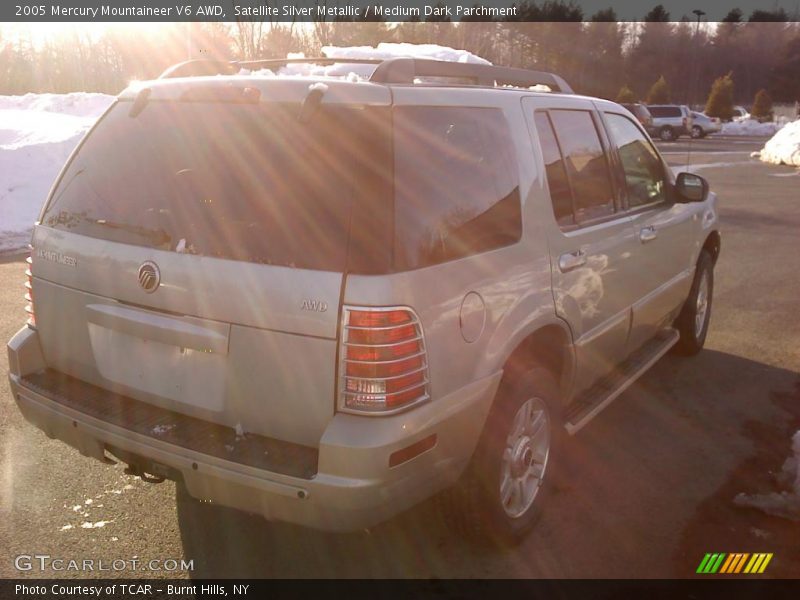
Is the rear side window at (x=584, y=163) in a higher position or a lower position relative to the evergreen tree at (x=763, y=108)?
higher

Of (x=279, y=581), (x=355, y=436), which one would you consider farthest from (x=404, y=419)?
(x=279, y=581)

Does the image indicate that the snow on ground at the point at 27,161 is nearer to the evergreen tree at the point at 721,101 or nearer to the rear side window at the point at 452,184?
the rear side window at the point at 452,184

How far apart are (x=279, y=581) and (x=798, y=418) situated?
3623 mm

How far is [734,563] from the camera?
3350mm

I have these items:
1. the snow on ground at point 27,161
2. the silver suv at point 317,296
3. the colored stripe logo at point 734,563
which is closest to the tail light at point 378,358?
the silver suv at point 317,296

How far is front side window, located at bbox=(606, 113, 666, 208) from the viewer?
465 cm

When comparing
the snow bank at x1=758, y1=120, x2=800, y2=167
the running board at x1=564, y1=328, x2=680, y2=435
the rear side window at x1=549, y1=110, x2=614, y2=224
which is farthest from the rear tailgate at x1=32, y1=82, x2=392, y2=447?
the snow bank at x1=758, y1=120, x2=800, y2=167

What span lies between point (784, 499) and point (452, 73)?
2.65 metres

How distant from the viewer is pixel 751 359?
20.1 ft

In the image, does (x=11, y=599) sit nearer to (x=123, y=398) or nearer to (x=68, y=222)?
(x=123, y=398)

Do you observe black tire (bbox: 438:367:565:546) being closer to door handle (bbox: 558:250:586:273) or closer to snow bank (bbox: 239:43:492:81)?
door handle (bbox: 558:250:586:273)

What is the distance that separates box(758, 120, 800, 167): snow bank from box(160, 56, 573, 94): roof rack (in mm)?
23254

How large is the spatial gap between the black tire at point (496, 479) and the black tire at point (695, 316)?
2.94 metres

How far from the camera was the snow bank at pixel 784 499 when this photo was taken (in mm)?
3695
